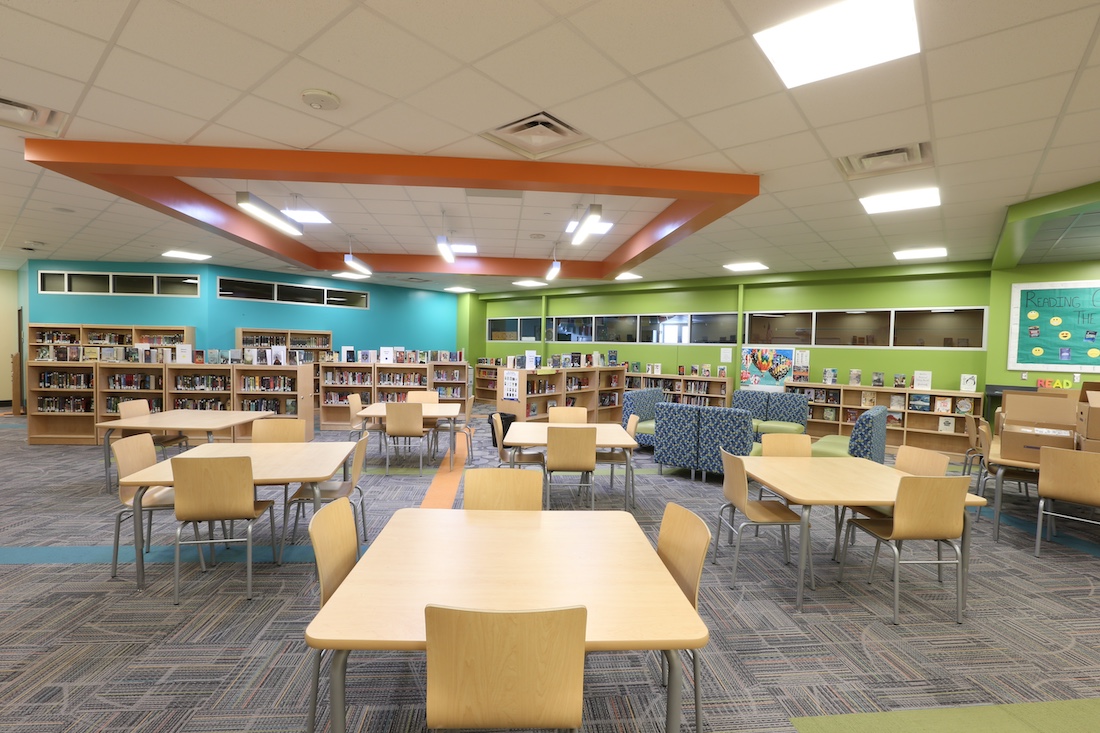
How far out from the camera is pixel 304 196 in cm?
543

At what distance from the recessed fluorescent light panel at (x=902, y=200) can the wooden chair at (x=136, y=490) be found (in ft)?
21.5

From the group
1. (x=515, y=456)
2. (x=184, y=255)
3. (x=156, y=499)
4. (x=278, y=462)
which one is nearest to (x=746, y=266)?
(x=515, y=456)

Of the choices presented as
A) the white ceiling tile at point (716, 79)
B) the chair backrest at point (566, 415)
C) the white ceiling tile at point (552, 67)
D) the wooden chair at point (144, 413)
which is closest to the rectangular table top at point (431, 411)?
the chair backrest at point (566, 415)

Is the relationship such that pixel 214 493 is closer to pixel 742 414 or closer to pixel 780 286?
pixel 742 414

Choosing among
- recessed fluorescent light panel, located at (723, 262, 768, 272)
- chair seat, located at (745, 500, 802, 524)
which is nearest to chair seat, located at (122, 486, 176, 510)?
chair seat, located at (745, 500, 802, 524)

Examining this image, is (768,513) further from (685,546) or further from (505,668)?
(505,668)

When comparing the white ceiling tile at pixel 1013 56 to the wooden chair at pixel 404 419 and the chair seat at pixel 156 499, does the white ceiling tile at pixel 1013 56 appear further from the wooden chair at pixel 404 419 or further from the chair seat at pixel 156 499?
the wooden chair at pixel 404 419

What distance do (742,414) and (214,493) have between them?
5.15m

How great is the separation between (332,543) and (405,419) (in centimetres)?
402

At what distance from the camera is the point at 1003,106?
2.95 m

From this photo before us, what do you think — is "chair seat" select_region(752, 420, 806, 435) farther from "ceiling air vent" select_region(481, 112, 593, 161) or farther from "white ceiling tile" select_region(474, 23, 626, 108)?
"white ceiling tile" select_region(474, 23, 626, 108)

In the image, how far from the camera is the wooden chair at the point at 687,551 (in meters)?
1.93

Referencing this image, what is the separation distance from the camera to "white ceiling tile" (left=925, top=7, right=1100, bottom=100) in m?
2.27

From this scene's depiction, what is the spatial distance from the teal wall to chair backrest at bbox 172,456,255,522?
8.34 meters
